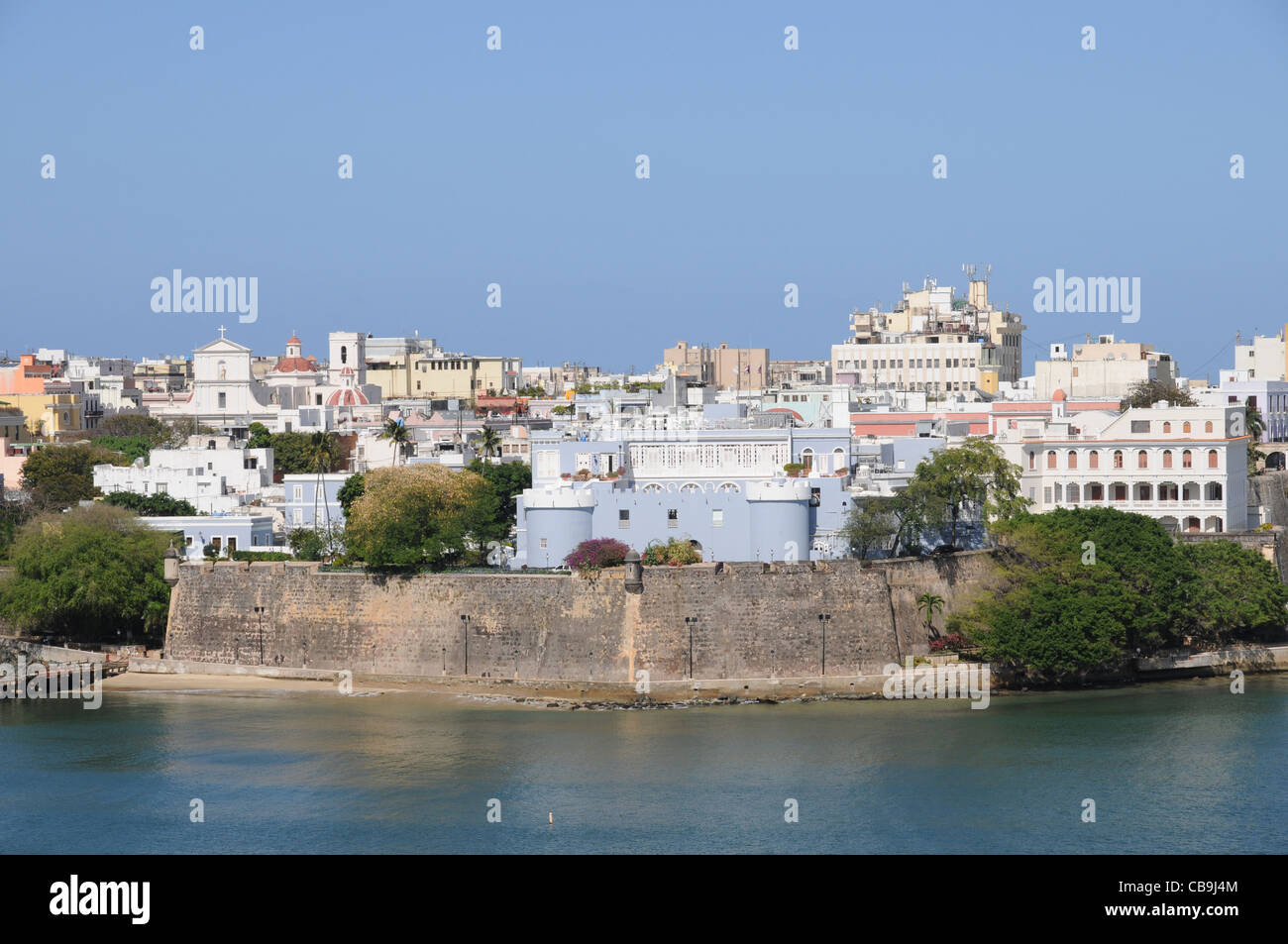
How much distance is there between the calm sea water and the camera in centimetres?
2433

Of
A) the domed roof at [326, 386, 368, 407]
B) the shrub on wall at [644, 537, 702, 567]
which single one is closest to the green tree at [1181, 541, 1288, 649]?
the shrub on wall at [644, 537, 702, 567]

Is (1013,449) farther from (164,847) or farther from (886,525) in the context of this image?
(164,847)

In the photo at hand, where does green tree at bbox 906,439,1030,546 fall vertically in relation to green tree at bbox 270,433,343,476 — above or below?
below

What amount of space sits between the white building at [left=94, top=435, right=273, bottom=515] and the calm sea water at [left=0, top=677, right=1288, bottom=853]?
12.4m

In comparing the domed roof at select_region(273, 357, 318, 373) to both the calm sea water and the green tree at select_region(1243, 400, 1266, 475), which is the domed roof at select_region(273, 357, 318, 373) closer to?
the green tree at select_region(1243, 400, 1266, 475)

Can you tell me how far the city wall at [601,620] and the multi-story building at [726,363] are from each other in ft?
203

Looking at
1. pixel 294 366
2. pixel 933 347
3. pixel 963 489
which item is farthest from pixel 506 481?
pixel 294 366

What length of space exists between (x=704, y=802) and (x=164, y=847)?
280 inches

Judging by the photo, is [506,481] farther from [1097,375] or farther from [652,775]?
[1097,375]

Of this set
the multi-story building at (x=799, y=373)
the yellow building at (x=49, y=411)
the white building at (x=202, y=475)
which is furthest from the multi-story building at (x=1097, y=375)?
the yellow building at (x=49, y=411)

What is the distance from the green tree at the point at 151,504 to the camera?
43250mm

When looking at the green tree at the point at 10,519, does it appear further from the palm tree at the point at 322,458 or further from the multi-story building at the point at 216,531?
the palm tree at the point at 322,458

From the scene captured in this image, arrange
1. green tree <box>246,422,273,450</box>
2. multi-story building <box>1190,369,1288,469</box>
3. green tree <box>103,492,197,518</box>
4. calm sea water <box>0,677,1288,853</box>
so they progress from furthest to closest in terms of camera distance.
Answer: green tree <box>246,422,273,450</box> → multi-story building <box>1190,369,1288,469</box> → green tree <box>103,492,197,518</box> → calm sea water <box>0,677,1288,853</box>
